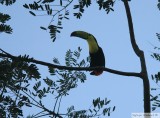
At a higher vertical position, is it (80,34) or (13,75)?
(80,34)

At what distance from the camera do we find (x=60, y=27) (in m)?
4.11

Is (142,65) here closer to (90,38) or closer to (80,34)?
(80,34)

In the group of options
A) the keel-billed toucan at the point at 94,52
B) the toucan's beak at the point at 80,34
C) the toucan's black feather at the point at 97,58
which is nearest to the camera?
the toucan's beak at the point at 80,34

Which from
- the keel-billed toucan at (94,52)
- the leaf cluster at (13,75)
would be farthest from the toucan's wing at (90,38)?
the leaf cluster at (13,75)

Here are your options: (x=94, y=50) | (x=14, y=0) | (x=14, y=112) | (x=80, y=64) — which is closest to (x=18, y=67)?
(x=14, y=112)

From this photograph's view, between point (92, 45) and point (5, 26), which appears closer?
point (5, 26)

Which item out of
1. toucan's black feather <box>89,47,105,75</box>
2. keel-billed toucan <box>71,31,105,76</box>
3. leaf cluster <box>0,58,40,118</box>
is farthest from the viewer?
toucan's black feather <box>89,47,105,75</box>

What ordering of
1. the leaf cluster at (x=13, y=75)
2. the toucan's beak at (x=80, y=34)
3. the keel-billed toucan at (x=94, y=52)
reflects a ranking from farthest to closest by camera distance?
the keel-billed toucan at (x=94, y=52) < the toucan's beak at (x=80, y=34) < the leaf cluster at (x=13, y=75)

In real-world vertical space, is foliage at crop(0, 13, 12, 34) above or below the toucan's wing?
below

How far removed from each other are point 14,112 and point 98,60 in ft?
13.1

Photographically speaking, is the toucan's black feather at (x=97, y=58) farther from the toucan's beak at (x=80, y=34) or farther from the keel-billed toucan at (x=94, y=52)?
the toucan's beak at (x=80, y=34)

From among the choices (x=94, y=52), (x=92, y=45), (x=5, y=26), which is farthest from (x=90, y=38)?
(x=5, y=26)

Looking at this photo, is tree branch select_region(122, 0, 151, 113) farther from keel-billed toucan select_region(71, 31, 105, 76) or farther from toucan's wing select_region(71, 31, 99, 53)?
keel-billed toucan select_region(71, 31, 105, 76)

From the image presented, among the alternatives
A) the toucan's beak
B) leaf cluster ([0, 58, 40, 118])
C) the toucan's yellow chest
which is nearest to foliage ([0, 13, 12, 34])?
leaf cluster ([0, 58, 40, 118])
